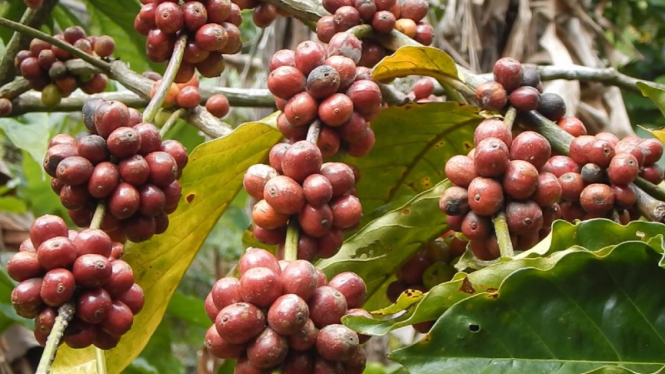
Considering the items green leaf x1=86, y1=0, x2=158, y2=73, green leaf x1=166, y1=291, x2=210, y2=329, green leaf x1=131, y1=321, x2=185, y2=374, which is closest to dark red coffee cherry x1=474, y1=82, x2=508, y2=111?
green leaf x1=86, y1=0, x2=158, y2=73

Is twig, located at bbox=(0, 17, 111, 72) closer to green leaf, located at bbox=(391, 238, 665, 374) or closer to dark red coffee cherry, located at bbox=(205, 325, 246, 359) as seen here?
dark red coffee cherry, located at bbox=(205, 325, 246, 359)

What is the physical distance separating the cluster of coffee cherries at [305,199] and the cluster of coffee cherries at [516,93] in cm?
27

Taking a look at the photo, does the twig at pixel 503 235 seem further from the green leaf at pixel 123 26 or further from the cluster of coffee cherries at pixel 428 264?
the green leaf at pixel 123 26

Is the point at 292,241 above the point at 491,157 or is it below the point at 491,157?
below

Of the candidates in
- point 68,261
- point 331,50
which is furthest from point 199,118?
point 68,261

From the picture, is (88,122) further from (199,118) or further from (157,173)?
(199,118)

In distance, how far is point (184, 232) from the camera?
1011mm

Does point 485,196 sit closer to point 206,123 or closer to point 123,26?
point 206,123

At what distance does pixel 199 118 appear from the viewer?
43.8 inches

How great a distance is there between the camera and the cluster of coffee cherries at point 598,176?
817mm

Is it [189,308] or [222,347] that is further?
[189,308]

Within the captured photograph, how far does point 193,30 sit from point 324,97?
0.25 m

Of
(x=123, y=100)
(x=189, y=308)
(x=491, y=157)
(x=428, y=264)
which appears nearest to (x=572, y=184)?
(x=491, y=157)

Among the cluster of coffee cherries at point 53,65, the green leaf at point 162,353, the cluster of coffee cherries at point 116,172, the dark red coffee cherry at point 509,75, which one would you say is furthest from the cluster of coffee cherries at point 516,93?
Result: the green leaf at point 162,353
